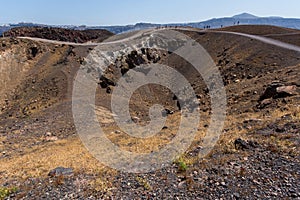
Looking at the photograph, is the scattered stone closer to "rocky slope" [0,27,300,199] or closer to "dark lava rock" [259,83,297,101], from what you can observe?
"rocky slope" [0,27,300,199]

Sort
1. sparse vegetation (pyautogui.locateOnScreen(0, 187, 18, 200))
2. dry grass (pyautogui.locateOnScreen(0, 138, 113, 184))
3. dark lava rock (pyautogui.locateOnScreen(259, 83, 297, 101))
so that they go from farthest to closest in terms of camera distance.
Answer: dark lava rock (pyautogui.locateOnScreen(259, 83, 297, 101))
dry grass (pyautogui.locateOnScreen(0, 138, 113, 184))
sparse vegetation (pyautogui.locateOnScreen(0, 187, 18, 200))

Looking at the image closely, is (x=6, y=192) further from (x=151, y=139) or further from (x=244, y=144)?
(x=244, y=144)

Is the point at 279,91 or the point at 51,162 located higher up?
the point at 279,91

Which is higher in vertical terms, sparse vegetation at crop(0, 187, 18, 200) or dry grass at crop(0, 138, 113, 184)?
sparse vegetation at crop(0, 187, 18, 200)

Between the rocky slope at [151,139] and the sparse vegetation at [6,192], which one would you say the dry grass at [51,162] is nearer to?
the rocky slope at [151,139]

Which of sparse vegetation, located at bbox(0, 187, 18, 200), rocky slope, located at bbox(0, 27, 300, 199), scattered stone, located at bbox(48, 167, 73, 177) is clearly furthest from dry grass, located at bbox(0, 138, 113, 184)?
sparse vegetation, located at bbox(0, 187, 18, 200)

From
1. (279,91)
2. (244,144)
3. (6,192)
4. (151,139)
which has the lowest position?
(151,139)

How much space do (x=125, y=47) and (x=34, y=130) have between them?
28.0 meters

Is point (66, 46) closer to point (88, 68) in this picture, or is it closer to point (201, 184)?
point (88, 68)

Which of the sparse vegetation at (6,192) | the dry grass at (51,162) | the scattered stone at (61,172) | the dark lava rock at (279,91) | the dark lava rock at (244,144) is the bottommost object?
the dry grass at (51,162)

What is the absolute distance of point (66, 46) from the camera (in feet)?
150

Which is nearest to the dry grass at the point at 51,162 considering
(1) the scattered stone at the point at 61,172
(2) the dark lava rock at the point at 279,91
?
(1) the scattered stone at the point at 61,172

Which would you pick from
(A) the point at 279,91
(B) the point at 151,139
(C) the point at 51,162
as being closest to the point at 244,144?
(B) the point at 151,139

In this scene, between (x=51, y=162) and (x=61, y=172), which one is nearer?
(x=61, y=172)
